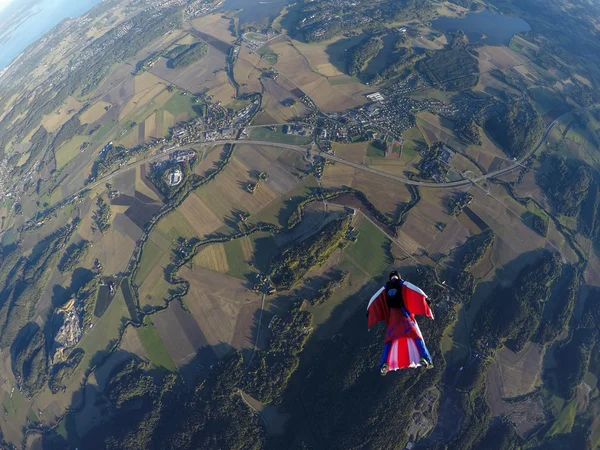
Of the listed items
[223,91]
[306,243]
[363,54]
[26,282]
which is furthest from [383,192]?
[26,282]

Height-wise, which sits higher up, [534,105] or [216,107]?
[216,107]

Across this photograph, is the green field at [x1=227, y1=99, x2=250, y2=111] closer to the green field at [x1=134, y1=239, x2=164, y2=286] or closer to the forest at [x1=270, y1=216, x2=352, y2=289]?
the green field at [x1=134, y1=239, x2=164, y2=286]

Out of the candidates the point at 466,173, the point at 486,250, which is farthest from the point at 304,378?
the point at 466,173

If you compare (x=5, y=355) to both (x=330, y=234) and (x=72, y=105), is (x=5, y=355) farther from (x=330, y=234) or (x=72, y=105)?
(x=72, y=105)

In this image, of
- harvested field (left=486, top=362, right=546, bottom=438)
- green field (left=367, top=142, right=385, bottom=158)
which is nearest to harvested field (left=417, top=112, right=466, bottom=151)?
green field (left=367, top=142, right=385, bottom=158)

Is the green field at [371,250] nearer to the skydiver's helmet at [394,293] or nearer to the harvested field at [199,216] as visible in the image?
the harvested field at [199,216]

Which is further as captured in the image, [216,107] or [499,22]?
[499,22]
